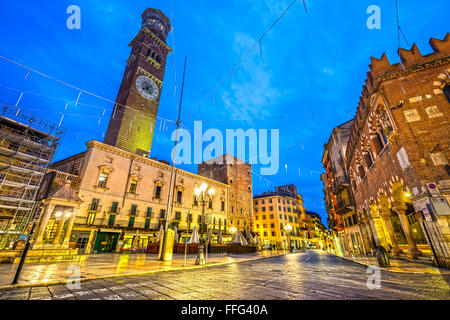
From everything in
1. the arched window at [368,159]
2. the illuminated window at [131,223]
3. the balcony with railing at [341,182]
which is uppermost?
the balcony with railing at [341,182]

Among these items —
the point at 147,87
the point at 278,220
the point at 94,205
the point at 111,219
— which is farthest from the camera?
the point at 278,220

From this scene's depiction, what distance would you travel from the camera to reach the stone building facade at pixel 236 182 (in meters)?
42.8

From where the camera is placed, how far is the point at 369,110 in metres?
13.1

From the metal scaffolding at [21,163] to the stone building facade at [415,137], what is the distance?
27549mm

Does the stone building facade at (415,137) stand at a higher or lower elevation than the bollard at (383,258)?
higher

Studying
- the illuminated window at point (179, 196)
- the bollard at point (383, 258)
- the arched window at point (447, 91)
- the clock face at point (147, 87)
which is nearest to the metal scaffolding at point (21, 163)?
the illuminated window at point (179, 196)

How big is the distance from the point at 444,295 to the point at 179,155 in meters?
35.0

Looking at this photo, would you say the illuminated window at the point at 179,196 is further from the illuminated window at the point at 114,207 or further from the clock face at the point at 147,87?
the clock face at the point at 147,87

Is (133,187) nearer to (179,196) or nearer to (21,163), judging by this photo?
(179,196)

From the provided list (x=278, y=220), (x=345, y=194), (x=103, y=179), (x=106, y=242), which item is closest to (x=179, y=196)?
(x=103, y=179)

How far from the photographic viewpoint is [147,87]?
41.3m

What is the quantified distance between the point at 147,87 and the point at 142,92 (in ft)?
7.45
